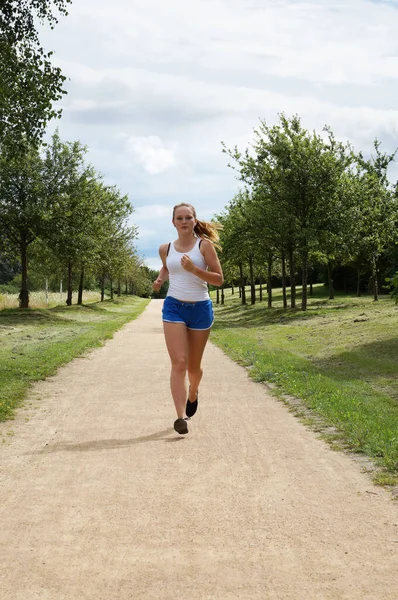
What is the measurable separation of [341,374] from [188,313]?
682 centimetres

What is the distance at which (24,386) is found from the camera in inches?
396

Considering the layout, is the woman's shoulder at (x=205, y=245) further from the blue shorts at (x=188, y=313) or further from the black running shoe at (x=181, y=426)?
the black running shoe at (x=181, y=426)

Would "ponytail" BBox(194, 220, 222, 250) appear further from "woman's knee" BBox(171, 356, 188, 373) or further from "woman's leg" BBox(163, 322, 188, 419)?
"woman's knee" BBox(171, 356, 188, 373)

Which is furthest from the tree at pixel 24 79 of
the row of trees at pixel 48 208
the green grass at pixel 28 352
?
the row of trees at pixel 48 208

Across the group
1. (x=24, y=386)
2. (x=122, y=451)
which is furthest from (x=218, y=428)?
(x=24, y=386)

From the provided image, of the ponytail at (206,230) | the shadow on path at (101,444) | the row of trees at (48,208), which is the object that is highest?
the row of trees at (48,208)

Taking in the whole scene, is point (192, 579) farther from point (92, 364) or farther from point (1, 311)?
point (1, 311)

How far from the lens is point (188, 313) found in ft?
22.1

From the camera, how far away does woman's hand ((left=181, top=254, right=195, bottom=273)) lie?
6.37 metres

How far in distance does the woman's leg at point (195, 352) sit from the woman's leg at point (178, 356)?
5.8 inches

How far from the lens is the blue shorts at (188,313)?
6719mm

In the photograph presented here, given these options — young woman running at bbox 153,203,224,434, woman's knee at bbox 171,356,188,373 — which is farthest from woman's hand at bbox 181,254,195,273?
woman's knee at bbox 171,356,188,373

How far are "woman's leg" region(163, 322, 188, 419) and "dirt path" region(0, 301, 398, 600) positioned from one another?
1.35ft

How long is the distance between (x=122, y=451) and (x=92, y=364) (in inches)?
291
